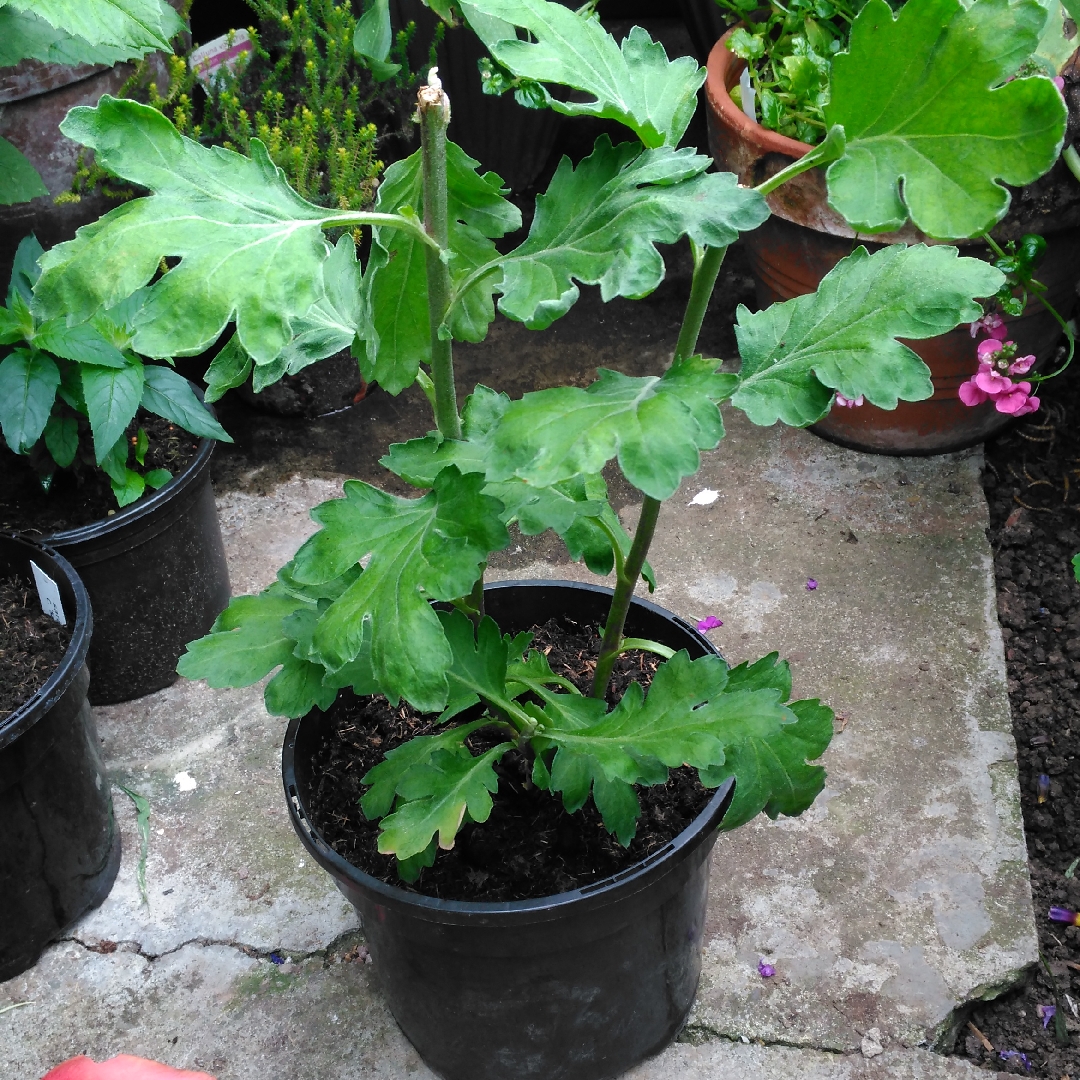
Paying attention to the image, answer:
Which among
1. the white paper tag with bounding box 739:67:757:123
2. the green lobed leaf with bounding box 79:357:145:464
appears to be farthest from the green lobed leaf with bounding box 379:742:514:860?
the white paper tag with bounding box 739:67:757:123

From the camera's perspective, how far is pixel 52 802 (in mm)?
1809

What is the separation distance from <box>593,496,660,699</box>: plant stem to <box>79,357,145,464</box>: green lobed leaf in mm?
964

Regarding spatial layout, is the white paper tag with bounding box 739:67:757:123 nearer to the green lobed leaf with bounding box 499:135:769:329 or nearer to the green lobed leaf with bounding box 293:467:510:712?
the green lobed leaf with bounding box 499:135:769:329

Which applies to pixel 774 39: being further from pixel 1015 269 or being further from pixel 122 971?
pixel 122 971

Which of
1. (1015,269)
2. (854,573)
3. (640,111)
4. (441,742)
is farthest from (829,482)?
(640,111)

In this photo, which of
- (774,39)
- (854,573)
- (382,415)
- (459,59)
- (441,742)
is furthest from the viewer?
(459,59)

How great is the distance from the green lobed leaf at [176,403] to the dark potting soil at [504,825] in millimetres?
673

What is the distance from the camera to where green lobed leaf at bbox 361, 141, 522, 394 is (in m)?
1.21

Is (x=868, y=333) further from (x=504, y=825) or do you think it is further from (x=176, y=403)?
(x=176, y=403)

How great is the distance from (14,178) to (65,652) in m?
0.81

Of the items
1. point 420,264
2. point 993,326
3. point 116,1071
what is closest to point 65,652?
point 420,264

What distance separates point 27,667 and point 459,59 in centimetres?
221

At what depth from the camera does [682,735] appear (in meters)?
1.21

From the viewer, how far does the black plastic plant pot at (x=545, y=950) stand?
4.38ft
